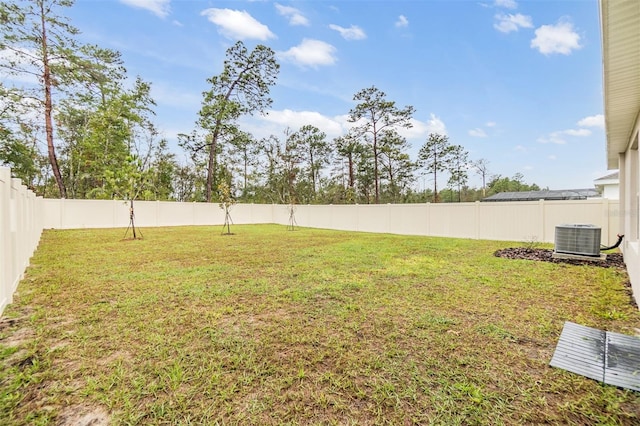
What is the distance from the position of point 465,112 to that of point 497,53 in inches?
178

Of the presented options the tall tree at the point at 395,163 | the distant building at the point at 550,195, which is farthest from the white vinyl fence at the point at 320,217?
the distant building at the point at 550,195

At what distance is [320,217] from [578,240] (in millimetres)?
11770

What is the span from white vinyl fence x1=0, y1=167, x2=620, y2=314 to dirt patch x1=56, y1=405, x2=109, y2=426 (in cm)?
204

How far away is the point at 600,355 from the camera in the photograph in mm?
2016

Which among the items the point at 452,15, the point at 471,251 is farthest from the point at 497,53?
the point at 471,251

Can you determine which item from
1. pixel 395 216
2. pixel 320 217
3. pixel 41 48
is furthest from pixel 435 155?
pixel 41 48

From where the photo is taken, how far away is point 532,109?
1286cm

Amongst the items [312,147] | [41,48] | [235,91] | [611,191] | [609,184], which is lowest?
[611,191]

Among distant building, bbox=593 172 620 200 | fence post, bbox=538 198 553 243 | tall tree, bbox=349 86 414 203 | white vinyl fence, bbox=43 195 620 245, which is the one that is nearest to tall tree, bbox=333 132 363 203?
tall tree, bbox=349 86 414 203

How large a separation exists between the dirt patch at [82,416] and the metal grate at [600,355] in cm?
271

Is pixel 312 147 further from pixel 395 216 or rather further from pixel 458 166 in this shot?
pixel 395 216

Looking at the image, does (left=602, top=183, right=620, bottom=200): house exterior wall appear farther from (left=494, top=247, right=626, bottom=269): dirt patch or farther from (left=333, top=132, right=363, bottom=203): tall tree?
(left=333, top=132, right=363, bottom=203): tall tree

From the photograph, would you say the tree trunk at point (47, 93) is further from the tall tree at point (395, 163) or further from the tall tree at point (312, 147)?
the tall tree at point (395, 163)

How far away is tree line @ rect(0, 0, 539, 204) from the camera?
1268cm
